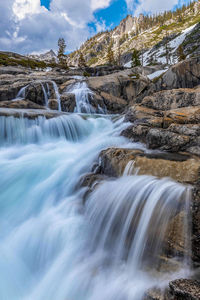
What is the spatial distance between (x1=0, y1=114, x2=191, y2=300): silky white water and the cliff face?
84.4 m

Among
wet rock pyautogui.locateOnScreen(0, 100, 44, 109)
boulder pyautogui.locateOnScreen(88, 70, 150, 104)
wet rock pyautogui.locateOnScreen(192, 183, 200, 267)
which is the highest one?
boulder pyautogui.locateOnScreen(88, 70, 150, 104)

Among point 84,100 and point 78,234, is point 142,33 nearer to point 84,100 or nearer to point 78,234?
point 84,100

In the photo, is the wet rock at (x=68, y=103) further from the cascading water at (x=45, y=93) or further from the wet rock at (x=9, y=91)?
the wet rock at (x=9, y=91)

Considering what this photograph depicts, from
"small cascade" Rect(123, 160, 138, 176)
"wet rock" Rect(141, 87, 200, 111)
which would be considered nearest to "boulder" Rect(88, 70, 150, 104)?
"wet rock" Rect(141, 87, 200, 111)

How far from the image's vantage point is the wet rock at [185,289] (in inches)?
97.7

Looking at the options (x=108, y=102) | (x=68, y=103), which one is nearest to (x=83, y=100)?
(x=68, y=103)

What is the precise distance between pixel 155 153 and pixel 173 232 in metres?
3.44

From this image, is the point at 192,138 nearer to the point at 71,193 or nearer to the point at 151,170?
the point at 151,170

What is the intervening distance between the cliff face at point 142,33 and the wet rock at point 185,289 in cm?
8656

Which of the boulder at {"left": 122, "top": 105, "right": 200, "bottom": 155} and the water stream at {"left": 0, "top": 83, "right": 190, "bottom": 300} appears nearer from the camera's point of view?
the water stream at {"left": 0, "top": 83, "right": 190, "bottom": 300}

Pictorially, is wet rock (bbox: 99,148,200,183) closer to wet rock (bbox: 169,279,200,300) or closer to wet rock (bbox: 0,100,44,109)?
wet rock (bbox: 169,279,200,300)

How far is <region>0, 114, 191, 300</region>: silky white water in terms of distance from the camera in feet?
12.2

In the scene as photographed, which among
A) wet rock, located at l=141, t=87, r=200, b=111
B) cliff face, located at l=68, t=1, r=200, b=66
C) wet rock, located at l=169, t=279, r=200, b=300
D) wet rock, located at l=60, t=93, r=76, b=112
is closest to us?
wet rock, located at l=169, t=279, r=200, b=300

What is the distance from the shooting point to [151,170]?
5512 mm
